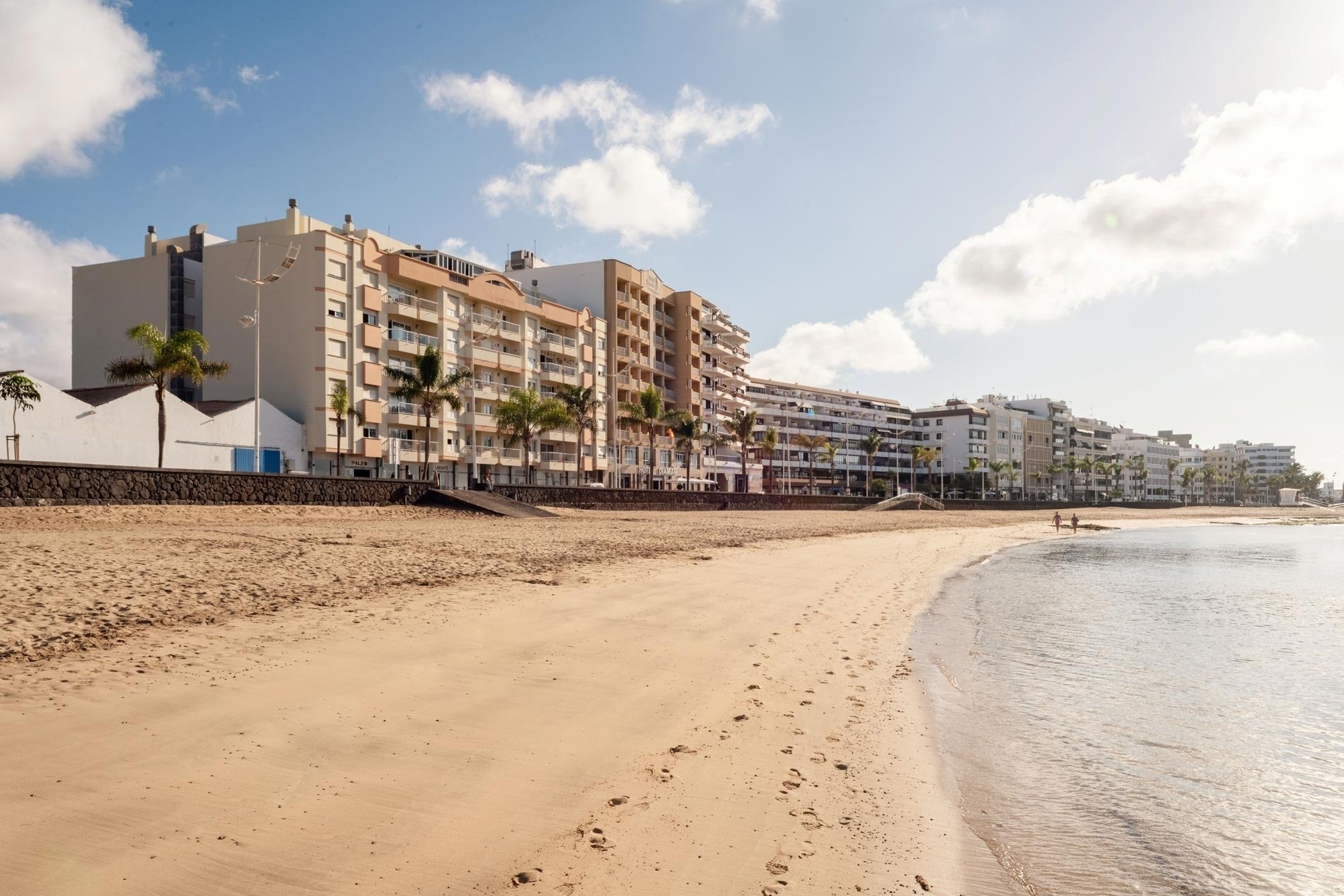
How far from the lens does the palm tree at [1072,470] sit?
17762 centimetres

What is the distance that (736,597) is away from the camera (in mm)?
16359

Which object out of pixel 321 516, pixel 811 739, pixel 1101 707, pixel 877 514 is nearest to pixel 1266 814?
pixel 1101 707

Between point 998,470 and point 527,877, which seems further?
point 998,470

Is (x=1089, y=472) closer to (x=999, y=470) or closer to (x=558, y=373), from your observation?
(x=999, y=470)

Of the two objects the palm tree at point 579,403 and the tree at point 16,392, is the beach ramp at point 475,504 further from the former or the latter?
the palm tree at point 579,403

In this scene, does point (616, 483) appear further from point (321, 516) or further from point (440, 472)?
point (321, 516)

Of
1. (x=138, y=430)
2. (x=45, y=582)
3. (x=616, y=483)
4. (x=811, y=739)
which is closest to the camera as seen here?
(x=811, y=739)

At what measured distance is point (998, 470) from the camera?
529ft

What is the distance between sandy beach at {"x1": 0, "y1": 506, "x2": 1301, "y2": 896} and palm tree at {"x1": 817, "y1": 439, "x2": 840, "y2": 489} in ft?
397

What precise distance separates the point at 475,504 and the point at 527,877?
110ft

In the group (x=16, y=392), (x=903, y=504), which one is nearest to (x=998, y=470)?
(x=903, y=504)

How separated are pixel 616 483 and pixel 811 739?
7559 cm

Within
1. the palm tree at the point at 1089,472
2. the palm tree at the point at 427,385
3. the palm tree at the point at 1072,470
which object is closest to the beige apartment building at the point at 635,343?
the palm tree at the point at 427,385

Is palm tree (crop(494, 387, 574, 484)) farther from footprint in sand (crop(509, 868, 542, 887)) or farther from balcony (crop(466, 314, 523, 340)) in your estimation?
footprint in sand (crop(509, 868, 542, 887))
